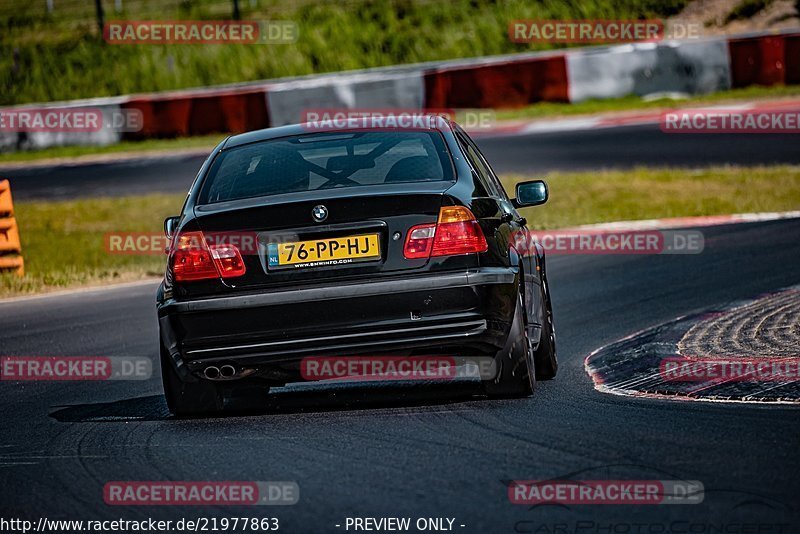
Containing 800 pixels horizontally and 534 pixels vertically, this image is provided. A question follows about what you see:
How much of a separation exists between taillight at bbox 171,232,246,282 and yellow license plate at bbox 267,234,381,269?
27 cm

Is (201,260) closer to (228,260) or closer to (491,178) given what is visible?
(228,260)

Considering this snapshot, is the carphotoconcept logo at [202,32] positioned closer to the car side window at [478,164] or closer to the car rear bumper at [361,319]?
the car side window at [478,164]

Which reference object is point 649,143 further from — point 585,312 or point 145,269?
point 585,312

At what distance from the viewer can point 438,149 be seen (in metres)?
7.16

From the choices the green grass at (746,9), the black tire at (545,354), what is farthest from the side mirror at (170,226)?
the green grass at (746,9)

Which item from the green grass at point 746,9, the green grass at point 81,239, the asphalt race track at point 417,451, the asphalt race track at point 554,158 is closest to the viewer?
the asphalt race track at point 417,451

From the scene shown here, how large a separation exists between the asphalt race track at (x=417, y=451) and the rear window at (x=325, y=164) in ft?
3.48

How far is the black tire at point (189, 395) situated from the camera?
22.6ft

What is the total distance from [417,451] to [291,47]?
30.2 m

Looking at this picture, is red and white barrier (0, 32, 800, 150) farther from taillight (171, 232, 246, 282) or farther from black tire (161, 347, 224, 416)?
taillight (171, 232, 246, 282)

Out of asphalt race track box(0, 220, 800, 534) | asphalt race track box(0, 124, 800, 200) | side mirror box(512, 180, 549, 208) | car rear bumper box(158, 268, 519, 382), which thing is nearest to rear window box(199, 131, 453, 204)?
car rear bumper box(158, 268, 519, 382)

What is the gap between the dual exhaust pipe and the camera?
21.8 ft

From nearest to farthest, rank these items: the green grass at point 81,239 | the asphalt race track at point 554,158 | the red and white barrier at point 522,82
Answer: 1. the green grass at point 81,239
2. the asphalt race track at point 554,158
3. the red and white barrier at point 522,82

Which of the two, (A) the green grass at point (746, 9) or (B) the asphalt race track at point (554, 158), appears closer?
(B) the asphalt race track at point (554, 158)
